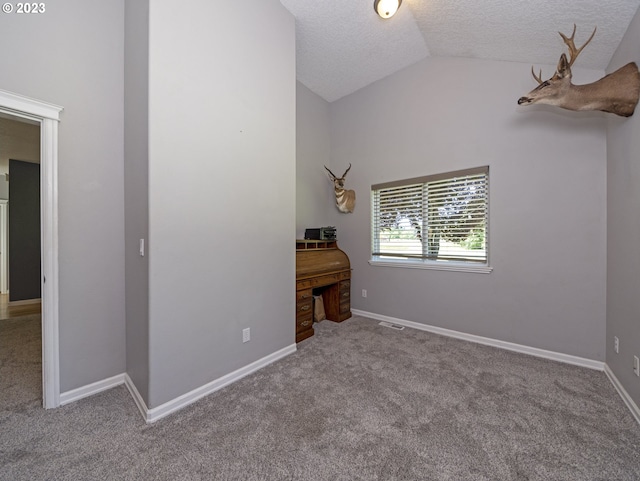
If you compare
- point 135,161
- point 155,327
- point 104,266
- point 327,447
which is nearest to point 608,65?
point 327,447

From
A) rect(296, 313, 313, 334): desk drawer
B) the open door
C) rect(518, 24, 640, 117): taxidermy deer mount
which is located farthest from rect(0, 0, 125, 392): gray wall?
the open door

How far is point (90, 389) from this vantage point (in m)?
1.89

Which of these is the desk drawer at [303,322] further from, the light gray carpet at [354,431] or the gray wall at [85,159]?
the gray wall at [85,159]

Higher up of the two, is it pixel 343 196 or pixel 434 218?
pixel 343 196

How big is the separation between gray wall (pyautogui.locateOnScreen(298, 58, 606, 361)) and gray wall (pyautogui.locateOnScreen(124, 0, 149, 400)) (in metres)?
2.73

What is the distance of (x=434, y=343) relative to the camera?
2.76 meters

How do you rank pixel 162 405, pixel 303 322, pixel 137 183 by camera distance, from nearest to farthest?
pixel 162 405 → pixel 137 183 → pixel 303 322

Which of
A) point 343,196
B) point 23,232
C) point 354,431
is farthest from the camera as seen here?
point 23,232

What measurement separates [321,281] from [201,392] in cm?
171

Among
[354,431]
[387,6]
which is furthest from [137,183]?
[387,6]

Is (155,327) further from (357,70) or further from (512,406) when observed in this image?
(357,70)

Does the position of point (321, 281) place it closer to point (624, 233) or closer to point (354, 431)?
point (354, 431)

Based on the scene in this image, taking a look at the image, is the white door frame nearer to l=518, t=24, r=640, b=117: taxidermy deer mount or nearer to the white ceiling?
the white ceiling

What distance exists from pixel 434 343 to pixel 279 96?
301 centimetres
